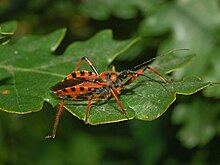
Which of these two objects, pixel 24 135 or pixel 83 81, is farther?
pixel 24 135

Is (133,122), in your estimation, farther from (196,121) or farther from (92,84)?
(92,84)

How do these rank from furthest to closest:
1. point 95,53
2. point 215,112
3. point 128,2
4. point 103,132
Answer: point 103,132 < point 128,2 < point 215,112 < point 95,53

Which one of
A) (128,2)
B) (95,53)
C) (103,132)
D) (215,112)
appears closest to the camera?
(95,53)

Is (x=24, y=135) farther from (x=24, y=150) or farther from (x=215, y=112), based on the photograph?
(x=215, y=112)

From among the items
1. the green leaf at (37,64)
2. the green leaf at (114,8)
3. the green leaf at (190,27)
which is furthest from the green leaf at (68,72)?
the green leaf at (114,8)

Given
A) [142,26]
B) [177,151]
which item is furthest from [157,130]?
[142,26]

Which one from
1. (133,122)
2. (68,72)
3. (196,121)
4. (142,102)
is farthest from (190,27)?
(142,102)

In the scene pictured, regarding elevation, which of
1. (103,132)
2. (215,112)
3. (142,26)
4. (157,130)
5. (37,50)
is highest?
(37,50)

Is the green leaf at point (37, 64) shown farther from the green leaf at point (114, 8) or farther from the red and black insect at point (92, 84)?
the green leaf at point (114, 8)

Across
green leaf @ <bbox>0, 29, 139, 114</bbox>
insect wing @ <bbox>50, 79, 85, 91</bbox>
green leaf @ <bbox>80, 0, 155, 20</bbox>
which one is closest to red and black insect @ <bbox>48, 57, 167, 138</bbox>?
insect wing @ <bbox>50, 79, 85, 91</bbox>
